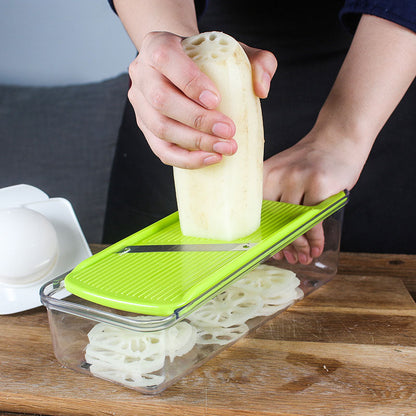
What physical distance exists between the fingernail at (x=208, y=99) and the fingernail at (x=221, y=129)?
0.09 ft

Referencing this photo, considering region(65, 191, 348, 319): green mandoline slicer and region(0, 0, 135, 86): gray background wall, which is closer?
region(65, 191, 348, 319): green mandoline slicer

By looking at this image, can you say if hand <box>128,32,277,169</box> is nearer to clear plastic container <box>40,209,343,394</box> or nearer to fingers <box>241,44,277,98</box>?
fingers <box>241,44,277,98</box>

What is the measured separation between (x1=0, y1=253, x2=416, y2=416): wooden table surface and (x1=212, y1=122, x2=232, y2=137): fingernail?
0.34 meters

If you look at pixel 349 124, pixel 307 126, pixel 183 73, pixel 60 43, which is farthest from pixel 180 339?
pixel 60 43

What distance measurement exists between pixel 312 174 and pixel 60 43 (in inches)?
103

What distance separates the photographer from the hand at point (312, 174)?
1.13m

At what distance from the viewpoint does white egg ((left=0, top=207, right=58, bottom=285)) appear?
41.9 inches

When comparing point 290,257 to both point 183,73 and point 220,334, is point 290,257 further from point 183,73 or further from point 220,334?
point 183,73

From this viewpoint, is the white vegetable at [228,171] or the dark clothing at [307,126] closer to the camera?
the white vegetable at [228,171]

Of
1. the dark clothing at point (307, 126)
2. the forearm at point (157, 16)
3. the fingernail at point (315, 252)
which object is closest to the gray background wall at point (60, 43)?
the dark clothing at point (307, 126)

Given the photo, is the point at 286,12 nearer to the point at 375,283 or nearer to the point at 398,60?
the point at 398,60

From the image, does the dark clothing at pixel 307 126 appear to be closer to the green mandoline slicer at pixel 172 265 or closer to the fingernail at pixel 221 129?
the green mandoline slicer at pixel 172 265

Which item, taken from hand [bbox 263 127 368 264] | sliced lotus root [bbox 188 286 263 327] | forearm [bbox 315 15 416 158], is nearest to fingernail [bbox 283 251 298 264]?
hand [bbox 263 127 368 264]

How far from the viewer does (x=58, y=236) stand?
3.93 feet
